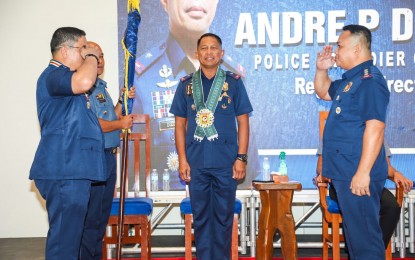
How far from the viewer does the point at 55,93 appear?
301cm

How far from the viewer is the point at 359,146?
3188 mm

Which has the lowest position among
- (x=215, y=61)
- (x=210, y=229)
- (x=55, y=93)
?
(x=210, y=229)

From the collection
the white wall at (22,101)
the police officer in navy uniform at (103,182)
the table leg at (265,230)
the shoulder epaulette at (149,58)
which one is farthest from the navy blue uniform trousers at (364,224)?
the white wall at (22,101)

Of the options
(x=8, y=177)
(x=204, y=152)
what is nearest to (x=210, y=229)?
(x=204, y=152)

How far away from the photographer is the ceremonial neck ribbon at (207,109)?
4020 mm

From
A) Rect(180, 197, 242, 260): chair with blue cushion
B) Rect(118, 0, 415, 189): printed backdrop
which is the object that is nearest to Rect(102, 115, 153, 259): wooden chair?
Rect(180, 197, 242, 260): chair with blue cushion

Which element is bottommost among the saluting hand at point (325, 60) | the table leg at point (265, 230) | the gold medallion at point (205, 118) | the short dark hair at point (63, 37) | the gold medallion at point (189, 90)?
the table leg at point (265, 230)

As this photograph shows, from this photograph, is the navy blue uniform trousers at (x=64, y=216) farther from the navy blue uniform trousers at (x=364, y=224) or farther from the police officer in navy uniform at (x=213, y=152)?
the navy blue uniform trousers at (x=364, y=224)

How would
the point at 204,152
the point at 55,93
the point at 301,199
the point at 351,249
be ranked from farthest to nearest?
the point at 301,199 → the point at 204,152 → the point at 351,249 → the point at 55,93

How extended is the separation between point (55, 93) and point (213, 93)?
134 cm

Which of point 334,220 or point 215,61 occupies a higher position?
point 215,61

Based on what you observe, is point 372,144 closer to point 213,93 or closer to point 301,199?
point 213,93

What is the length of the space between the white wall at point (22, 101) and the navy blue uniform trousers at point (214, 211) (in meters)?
2.28

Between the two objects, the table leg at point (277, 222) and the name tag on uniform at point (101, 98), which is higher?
the name tag on uniform at point (101, 98)
